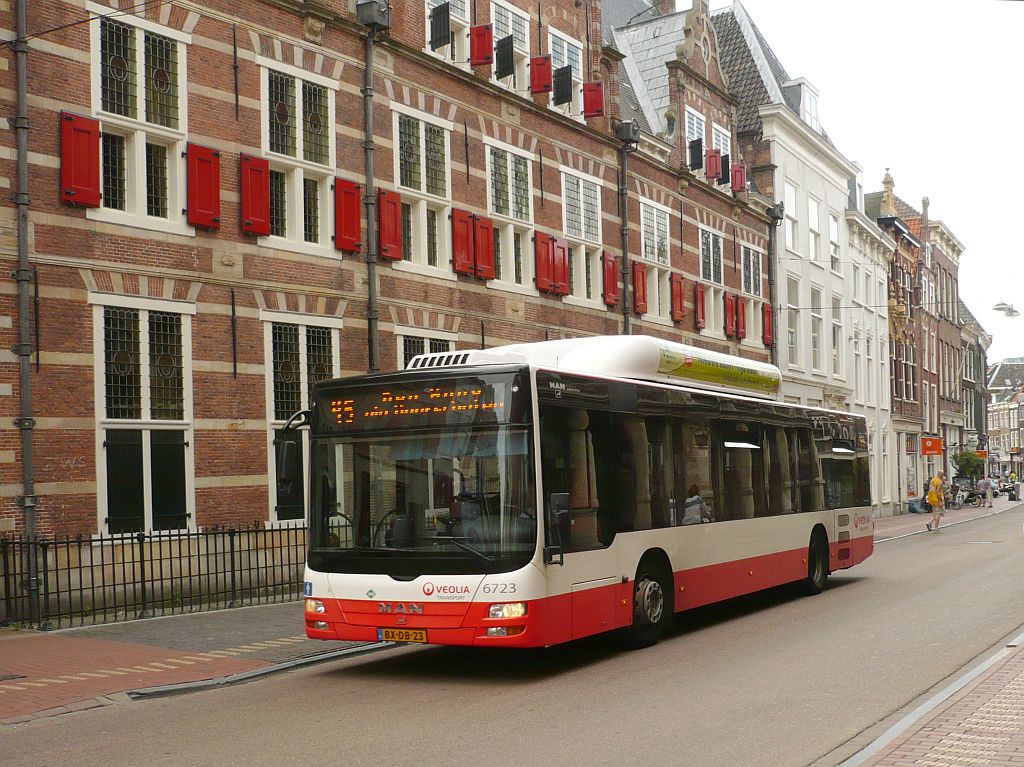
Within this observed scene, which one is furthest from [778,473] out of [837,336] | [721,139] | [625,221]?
[837,336]

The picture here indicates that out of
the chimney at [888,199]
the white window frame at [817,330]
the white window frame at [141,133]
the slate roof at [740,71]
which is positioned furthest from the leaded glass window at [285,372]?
the chimney at [888,199]

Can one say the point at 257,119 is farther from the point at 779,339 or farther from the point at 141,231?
the point at 779,339

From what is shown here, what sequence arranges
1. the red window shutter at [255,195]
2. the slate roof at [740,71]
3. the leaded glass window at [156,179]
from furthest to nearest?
the slate roof at [740,71], the red window shutter at [255,195], the leaded glass window at [156,179]

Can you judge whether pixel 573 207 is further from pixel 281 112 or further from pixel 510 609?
pixel 510 609

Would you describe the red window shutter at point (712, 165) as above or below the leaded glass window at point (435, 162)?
above

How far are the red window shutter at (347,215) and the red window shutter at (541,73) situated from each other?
6393 millimetres

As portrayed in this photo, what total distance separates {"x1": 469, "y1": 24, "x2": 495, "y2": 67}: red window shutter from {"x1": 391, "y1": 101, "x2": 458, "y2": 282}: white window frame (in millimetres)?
1477

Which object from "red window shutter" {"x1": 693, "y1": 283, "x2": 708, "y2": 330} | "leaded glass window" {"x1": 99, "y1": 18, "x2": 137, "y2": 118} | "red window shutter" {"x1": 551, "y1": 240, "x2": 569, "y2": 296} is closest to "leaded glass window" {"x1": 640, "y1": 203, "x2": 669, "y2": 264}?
"red window shutter" {"x1": 693, "y1": 283, "x2": 708, "y2": 330}

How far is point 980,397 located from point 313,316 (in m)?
68.0

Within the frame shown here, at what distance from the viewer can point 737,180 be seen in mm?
34469

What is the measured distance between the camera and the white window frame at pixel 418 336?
20.5m

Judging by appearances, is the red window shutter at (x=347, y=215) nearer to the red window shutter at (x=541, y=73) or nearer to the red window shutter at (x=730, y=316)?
the red window shutter at (x=541, y=73)

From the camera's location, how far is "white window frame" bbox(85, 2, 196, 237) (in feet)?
51.0

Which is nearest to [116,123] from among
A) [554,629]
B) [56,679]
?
[56,679]
